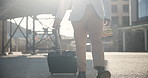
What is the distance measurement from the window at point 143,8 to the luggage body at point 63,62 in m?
37.1

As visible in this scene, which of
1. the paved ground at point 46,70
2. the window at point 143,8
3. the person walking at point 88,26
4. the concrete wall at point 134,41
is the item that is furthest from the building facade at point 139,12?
the person walking at point 88,26

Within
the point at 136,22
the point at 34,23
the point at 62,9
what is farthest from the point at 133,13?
the point at 62,9

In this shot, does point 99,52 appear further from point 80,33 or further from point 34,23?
point 34,23

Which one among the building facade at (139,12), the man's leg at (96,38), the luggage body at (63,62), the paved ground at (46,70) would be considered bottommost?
the paved ground at (46,70)

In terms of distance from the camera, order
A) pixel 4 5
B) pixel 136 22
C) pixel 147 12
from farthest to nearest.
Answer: pixel 136 22 → pixel 147 12 → pixel 4 5

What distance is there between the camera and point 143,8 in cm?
4131

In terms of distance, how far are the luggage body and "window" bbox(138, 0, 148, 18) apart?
37.1m

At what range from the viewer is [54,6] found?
15281 mm

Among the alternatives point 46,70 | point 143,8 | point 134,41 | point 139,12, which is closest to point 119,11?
point 139,12

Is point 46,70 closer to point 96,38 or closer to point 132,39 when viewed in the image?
point 96,38

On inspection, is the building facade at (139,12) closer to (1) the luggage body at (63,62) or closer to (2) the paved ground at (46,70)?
(2) the paved ground at (46,70)

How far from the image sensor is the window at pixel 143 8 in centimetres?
4047

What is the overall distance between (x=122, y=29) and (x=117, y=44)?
2060 millimetres

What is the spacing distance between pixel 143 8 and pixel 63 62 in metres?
38.3
